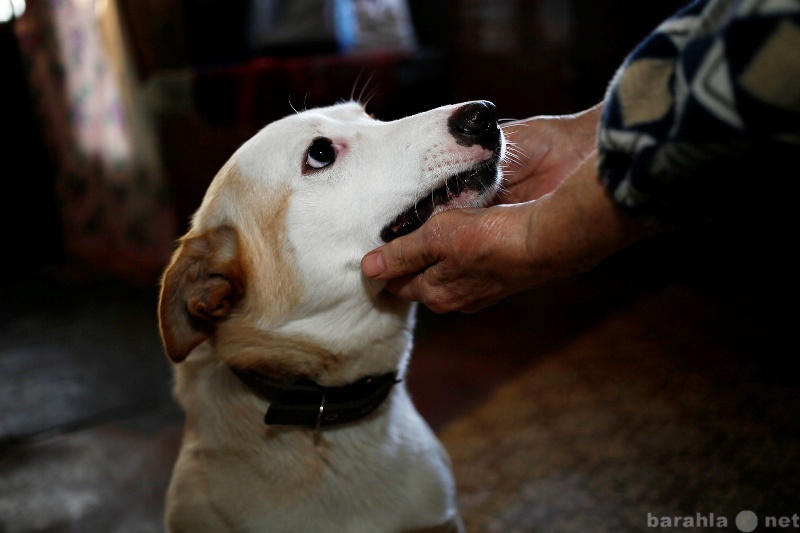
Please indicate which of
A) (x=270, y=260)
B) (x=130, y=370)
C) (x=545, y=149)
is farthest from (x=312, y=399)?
(x=130, y=370)

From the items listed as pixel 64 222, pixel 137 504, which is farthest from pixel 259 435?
pixel 64 222

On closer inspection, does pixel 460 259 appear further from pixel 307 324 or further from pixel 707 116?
pixel 707 116

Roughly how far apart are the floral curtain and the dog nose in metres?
3.03

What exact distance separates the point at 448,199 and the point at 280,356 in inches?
20.5

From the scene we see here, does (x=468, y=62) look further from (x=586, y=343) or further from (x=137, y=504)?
(x=137, y=504)

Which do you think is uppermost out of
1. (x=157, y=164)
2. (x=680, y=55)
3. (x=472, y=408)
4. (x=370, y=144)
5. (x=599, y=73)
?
(x=680, y=55)

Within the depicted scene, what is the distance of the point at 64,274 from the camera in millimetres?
4484

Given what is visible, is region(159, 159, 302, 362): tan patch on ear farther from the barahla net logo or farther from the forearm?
the barahla net logo

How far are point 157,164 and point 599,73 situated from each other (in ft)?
8.97

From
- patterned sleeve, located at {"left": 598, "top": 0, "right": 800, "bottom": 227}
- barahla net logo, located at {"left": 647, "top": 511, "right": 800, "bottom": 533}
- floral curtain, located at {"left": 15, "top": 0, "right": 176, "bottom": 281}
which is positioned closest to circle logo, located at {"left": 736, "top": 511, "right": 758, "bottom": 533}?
barahla net logo, located at {"left": 647, "top": 511, "right": 800, "bottom": 533}

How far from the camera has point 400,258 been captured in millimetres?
1283

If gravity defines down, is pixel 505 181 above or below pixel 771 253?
above

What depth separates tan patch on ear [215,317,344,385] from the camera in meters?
1.37

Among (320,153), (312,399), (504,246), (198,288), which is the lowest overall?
(312,399)
